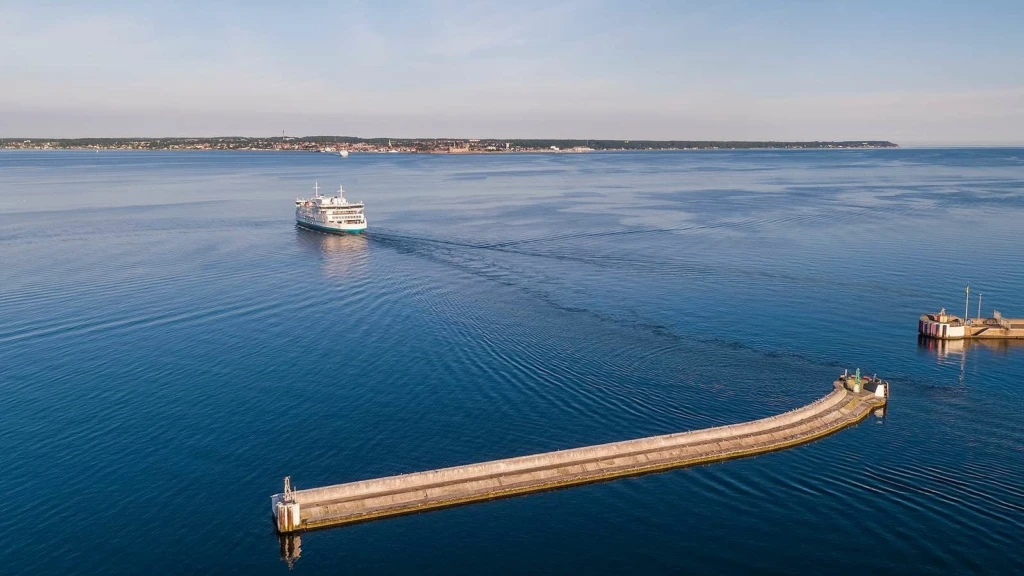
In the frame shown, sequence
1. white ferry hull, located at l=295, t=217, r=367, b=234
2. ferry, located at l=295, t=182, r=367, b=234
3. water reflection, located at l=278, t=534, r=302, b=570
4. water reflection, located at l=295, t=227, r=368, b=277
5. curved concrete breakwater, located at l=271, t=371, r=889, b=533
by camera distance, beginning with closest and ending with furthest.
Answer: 1. water reflection, located at l=278, t=534, r=302, b=570
2. curved concrete breakwater, located at l=271, t=371, r=889, b=533
3. water reflection, located at l=295, t=227, r=368, b=277
4. white ferry hull, located at l=295, t=217, r=367, b=234
5. ferry, located at l=295, t=182, r=367, b=234

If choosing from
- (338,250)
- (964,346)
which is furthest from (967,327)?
(338,250)

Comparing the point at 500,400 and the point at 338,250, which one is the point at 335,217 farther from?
the point at 500,400

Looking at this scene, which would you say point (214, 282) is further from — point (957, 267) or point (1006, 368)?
point (957, 267)

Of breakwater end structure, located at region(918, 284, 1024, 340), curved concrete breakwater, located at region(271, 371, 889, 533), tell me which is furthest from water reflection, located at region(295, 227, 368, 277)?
breakwater end structure, located at region(918, 284, 1024, 340)

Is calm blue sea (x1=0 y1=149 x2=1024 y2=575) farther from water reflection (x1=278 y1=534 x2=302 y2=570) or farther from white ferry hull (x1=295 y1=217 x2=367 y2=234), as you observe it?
white ferry hull (x1=295 y1=217 x2=367 y2=234)

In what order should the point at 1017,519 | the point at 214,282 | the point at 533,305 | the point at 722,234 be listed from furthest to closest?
the point at 722,234, the point at 214,282, the point at 533,305, the point at 1017,519

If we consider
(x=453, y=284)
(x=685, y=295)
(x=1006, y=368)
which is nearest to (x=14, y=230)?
(x=453, y=284)
